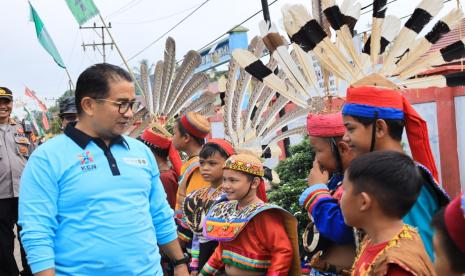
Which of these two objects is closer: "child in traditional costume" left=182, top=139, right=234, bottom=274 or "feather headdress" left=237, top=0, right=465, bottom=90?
"feather headdress" left=237, top=0, right=465, bottom=90

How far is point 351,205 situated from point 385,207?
0.14 metres

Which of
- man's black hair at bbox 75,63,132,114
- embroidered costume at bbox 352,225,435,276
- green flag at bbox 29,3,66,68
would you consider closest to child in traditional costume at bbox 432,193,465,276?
embroidered costume at bbox 352,225,435,276

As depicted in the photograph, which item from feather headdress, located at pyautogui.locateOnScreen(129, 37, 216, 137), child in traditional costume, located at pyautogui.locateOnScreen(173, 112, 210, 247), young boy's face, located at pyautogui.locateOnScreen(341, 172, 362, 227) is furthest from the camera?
feather headdress, located at pyautogui.locateOnScreen(129, 37, 216, 137)

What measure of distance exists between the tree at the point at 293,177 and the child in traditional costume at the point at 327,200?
264cm

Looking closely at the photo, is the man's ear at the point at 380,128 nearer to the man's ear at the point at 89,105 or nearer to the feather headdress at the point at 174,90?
the man's ear at the point at 89,105

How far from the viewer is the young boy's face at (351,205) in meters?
2.38

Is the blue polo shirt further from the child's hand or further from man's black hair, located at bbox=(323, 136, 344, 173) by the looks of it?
man's black hair, located at bbox=(323, 136, 344, 173)

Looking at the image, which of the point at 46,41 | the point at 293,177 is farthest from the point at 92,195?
the point at 46,41

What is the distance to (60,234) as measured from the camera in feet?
8.97

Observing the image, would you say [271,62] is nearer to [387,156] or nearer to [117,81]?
[117,81]

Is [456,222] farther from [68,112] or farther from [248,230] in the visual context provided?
[68,112]

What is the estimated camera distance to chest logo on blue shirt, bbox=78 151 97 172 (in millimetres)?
2760

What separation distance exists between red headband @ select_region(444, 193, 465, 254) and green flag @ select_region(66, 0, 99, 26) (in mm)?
8139

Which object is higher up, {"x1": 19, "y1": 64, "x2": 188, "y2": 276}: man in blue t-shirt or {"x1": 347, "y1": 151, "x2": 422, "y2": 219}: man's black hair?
{"x1": 19, "y1": 64, "x2": 188, "y2": 276}: man in blue t-shirt
